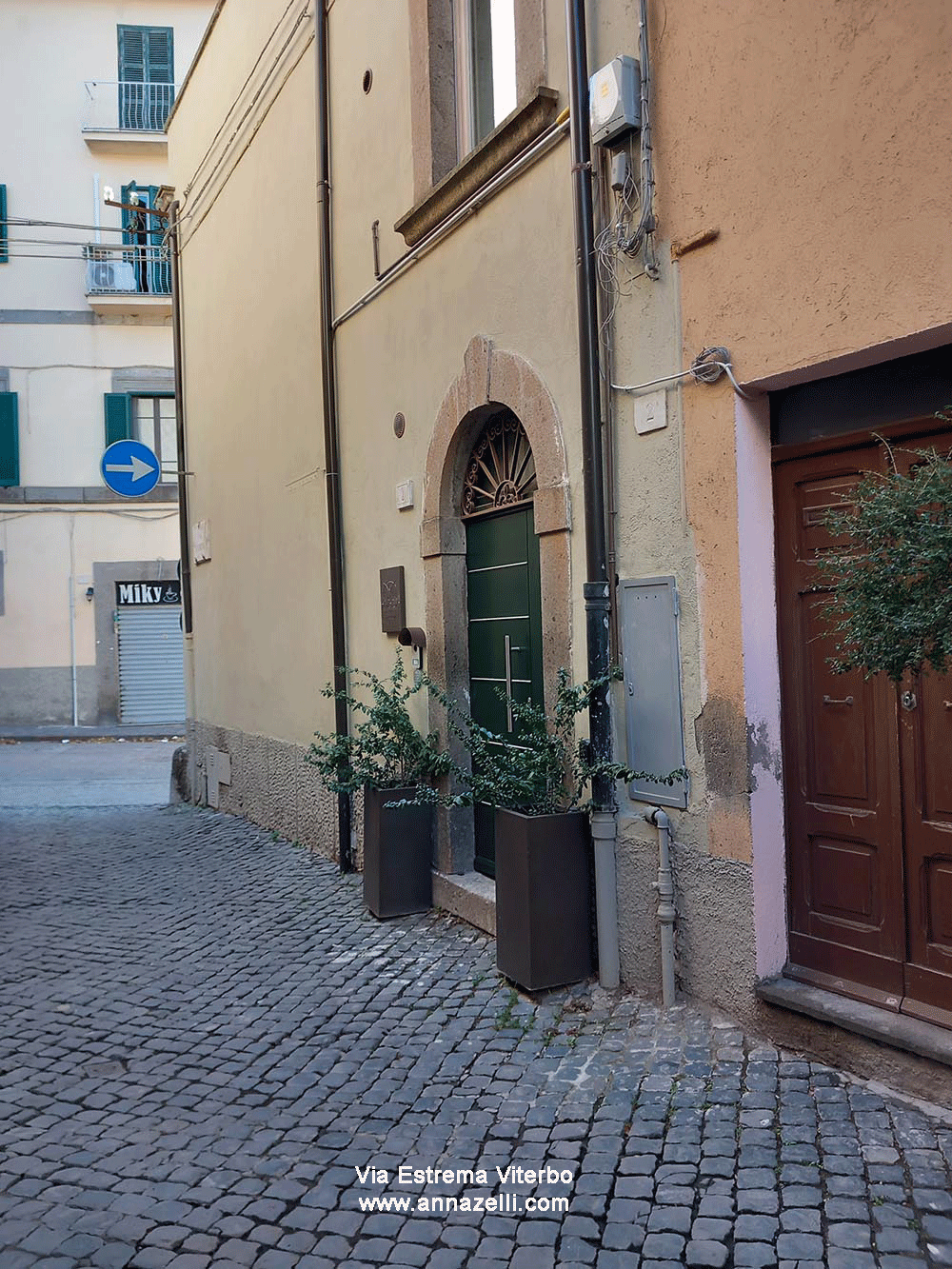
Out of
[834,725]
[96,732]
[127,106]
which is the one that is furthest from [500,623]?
[127,106]

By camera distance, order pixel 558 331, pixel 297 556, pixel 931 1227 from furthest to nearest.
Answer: pixel 297 556, pixel 558 331, pixel 931 1227

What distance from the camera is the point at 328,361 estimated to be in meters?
7.96

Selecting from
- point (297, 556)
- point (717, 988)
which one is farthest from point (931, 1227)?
point (297, 556)

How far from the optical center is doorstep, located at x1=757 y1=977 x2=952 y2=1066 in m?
3.60

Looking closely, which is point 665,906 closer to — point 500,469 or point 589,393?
point 589,393

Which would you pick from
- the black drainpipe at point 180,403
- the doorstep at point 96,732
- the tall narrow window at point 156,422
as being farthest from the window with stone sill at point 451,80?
the tall narrow window at point 156,422

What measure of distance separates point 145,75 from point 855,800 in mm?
22203

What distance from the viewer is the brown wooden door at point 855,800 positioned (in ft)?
12.6

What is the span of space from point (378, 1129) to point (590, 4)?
15.3ft

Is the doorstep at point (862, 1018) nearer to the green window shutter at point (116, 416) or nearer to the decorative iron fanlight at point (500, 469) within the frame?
the decorative iron fanlight at point (500, 469)

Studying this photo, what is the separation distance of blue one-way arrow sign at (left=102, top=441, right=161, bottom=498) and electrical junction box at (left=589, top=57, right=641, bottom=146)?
718 cm

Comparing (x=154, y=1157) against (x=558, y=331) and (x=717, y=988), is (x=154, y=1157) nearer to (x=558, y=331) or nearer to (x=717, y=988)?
(x=717, y=988)

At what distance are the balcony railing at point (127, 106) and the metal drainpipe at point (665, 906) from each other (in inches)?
814

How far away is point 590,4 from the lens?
495cm
